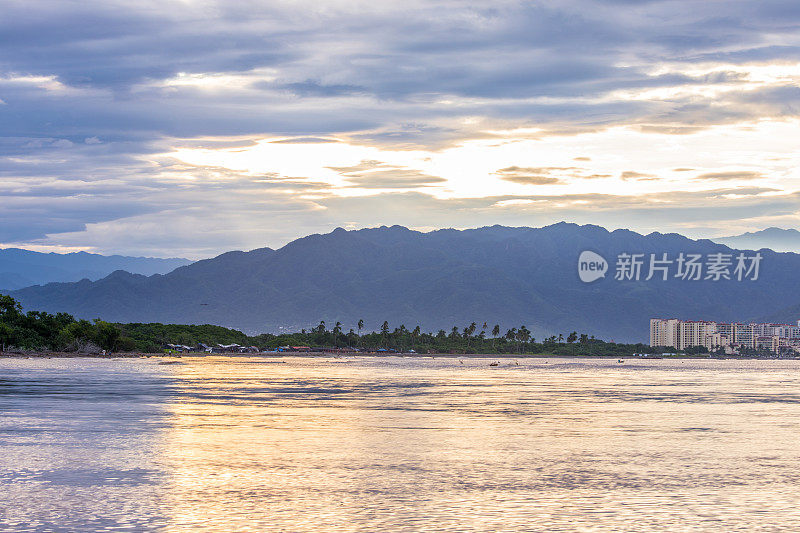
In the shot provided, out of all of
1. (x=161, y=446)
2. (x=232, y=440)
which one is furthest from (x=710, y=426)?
(x=161, y=446)

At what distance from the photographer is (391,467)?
3844 centimetres

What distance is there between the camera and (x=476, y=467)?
38500 mm

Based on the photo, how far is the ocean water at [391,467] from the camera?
27.9 meters

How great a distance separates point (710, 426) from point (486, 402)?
2272cm

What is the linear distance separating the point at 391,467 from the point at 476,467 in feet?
11.7

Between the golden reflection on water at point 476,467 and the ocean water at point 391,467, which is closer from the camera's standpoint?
the ocean water at point 391,467

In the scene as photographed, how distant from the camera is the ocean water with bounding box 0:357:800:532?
27922mm

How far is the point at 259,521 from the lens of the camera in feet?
89.6

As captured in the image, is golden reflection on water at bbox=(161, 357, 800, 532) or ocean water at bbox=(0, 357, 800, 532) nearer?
ocean water at bbox=(0, 357, 800, 532)

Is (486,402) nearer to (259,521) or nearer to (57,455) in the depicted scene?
(57,455)

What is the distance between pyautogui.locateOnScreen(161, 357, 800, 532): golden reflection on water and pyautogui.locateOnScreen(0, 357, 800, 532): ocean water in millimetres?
106

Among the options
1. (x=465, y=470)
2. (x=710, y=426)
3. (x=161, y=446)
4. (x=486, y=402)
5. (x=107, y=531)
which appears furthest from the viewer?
(x=486, y=402)

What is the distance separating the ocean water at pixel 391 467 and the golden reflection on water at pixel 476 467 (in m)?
0.11

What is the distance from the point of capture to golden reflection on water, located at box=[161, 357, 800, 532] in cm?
2809
